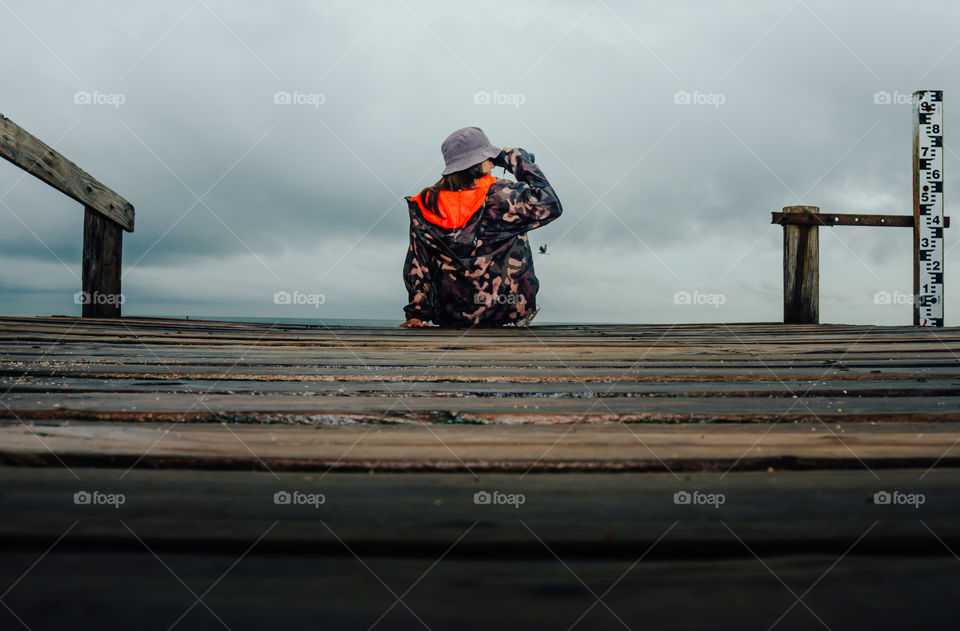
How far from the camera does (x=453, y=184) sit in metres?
4.30

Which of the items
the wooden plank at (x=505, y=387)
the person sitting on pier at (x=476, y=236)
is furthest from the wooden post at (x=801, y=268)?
the wooden plank at (x=505, y=387)

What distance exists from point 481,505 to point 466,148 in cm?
361

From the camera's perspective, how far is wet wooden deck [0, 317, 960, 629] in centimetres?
68

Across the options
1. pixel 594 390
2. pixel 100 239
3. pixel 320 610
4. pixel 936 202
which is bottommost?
pixel 320 610

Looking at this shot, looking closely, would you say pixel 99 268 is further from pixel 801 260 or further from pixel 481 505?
pixel 801 260

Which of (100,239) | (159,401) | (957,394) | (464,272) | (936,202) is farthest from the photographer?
(936,202)

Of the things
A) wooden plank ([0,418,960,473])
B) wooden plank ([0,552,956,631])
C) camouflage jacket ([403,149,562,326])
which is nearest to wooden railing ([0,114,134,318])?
camouflage jacket ([403,149,562,326])

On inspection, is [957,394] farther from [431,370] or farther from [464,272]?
[464,272]

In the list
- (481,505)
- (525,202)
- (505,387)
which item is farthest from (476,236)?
(481,505)

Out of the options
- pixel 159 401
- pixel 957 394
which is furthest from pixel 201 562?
pixel 957 394

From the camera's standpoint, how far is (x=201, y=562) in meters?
0.75

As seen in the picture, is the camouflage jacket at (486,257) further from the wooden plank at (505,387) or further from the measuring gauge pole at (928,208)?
the measuring gauge pole at (928,208)

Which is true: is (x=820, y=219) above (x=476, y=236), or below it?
above

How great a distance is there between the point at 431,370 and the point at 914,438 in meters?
1.45
